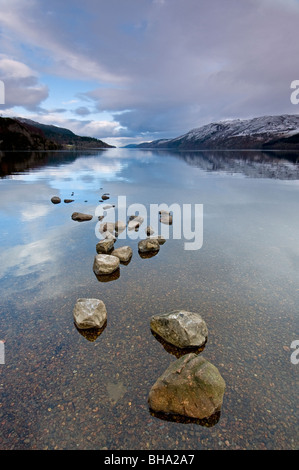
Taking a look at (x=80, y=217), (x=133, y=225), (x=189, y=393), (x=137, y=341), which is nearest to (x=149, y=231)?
(x=133, y=225)

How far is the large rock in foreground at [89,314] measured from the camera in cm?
702

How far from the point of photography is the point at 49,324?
7.25 m

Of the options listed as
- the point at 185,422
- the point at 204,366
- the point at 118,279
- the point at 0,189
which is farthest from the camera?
the point at 0,189

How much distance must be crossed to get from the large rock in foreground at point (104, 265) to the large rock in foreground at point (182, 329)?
4.02 meters

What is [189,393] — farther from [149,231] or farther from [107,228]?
[107,228]

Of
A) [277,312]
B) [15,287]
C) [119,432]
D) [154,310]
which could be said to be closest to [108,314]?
[154,310]

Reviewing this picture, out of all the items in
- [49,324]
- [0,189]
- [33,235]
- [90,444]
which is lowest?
[90,444]

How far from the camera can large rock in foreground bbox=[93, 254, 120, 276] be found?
1011 cm

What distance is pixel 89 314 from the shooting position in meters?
7.07

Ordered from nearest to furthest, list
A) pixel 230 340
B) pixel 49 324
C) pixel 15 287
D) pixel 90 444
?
pixel 90 444, pixel 230 340, pixel 49 324, pixel 15 287

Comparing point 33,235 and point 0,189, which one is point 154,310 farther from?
point 0,189

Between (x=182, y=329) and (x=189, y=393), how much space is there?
1.82m

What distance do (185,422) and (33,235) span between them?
13525 millimetres

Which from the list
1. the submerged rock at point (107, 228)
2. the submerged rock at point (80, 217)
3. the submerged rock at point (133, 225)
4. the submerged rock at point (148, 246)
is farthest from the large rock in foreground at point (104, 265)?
the submerged rock at point (80, 217)
